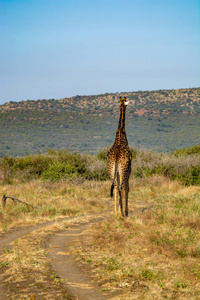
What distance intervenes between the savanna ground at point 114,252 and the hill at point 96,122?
148 ft

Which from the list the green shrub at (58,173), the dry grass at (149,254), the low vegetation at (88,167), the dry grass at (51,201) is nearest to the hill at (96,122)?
the low vegetation at (88,167)

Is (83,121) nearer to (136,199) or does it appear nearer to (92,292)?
(136,199)

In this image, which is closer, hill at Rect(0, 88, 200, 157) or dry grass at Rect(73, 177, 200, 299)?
dry grass at Rect(73, 177, 200, 299)

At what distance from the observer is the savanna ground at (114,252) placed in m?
6.56

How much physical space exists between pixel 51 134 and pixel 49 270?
62.3 m

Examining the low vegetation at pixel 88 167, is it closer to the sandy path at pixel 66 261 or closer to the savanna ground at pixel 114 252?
the savanna ground at pixel 114 252

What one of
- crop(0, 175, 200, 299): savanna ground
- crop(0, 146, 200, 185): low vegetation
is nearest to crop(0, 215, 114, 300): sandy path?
crop(0, 175, 200, 299): savanna ground

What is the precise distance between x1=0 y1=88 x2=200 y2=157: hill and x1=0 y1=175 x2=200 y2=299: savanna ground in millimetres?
45021

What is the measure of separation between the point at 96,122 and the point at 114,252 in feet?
219

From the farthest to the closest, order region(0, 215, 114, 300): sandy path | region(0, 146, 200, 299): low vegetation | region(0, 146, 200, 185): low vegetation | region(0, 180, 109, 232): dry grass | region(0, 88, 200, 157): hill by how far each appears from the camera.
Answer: region(0, 88, 200, 157): hill → region(0, 146, 200, 185): low vegetation → region(0, 180, 109, 232): dry grass → region(0, 146, 200, 299): low vegetation → region(0, 215, 114, 300): sandy path

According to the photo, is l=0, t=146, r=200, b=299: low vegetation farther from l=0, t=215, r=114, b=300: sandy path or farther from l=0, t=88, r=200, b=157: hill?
l=0, t=88, r=200, b=157: hill

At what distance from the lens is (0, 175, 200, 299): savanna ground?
21.5 ft

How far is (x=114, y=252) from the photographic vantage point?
28.7 ft

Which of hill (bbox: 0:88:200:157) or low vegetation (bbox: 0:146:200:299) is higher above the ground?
hill (bbox: 0:88:200:157)
